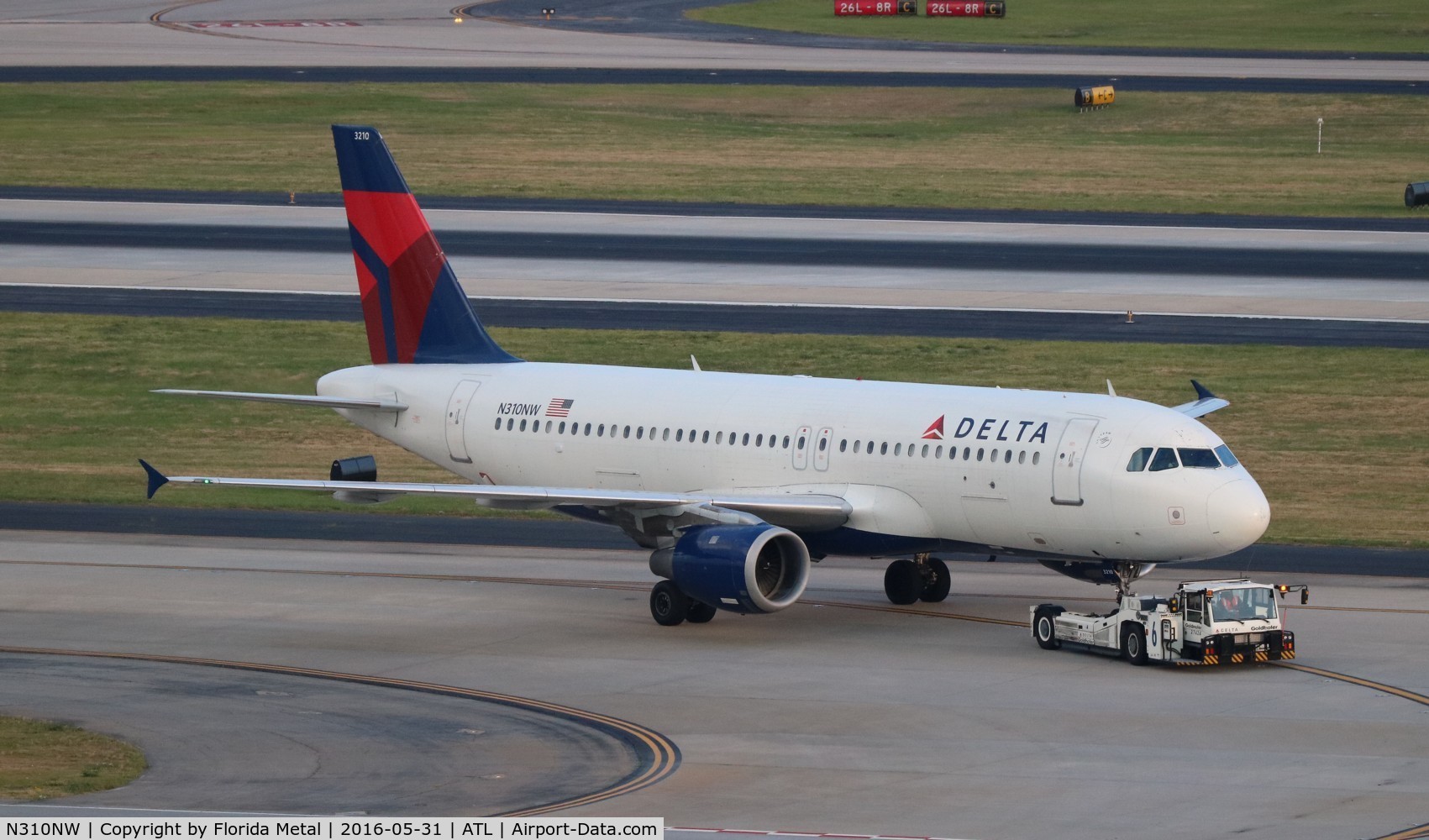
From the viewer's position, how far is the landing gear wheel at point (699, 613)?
43000 millimetres

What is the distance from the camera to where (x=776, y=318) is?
7331cm

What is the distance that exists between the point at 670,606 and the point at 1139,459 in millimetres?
9833

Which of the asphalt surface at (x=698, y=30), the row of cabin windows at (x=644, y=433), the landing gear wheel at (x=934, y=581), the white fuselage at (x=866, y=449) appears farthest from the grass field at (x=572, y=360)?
the asphalt surface at (x=698, y=30)

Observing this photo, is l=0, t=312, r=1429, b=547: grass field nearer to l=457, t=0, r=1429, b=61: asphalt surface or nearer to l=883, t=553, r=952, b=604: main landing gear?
l=883, t=553, r=952, b=604: main landing gear

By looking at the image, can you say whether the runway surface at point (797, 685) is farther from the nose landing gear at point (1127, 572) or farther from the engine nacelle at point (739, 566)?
the nose landing gear at point (1127, 572)

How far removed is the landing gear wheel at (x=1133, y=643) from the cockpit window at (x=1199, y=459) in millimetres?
3202

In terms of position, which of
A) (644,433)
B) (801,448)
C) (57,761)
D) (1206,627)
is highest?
(644,433)

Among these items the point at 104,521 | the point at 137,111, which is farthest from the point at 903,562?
the point at 137,111

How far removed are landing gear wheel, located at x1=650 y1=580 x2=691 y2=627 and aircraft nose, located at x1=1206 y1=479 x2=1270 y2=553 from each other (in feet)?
34.4

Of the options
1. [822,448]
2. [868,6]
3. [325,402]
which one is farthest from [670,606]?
[868,6]

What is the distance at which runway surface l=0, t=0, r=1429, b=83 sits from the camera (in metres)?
127

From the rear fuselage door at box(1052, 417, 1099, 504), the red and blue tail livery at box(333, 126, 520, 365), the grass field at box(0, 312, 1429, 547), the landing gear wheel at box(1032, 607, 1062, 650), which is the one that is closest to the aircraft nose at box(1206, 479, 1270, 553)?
the rear fuselage door at box(1052, 417, 1099, 504)

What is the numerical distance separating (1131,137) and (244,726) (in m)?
82.2

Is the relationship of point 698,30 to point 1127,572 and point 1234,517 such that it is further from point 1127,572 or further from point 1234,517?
point 1234,517
